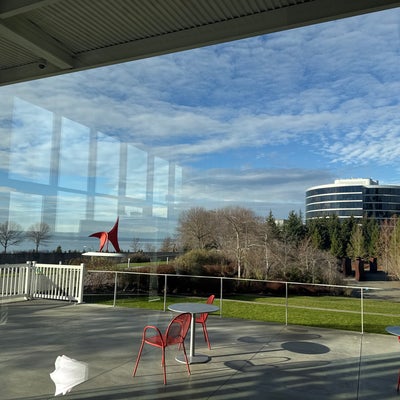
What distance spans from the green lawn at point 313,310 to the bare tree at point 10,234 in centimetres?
216

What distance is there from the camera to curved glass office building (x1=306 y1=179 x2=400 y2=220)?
24.1 feet

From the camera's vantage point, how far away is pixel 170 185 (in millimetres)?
4656

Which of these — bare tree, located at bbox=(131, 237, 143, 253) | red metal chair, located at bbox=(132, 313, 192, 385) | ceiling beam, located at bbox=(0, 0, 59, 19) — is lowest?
red metal chair, located at bbox=(132, 313, 192, 385)

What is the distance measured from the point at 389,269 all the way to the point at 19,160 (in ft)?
23.5

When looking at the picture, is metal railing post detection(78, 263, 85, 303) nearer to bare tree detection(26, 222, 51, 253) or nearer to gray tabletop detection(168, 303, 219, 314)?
bare tree detection(26, 222, 51, 253)

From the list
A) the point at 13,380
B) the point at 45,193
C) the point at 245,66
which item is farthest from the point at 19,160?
the point at 245,66

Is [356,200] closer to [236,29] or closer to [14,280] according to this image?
[236,29]

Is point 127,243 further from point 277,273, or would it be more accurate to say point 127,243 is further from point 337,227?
point 277,273

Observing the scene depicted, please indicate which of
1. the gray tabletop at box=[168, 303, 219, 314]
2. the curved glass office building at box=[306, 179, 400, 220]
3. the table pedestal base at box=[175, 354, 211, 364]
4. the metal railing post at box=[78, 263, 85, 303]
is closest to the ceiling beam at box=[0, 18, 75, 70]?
the metal railing post at box=[78, 263, 85, 303]

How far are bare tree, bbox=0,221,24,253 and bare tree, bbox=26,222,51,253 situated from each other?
65mm

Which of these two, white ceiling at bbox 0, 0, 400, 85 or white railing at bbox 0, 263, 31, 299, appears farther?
white railing at bbox 0, 263, 31, 299

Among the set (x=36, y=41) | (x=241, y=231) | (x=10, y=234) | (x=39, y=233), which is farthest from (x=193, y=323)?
(x=241, y=231)

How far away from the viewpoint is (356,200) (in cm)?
762

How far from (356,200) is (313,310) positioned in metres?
2.94
